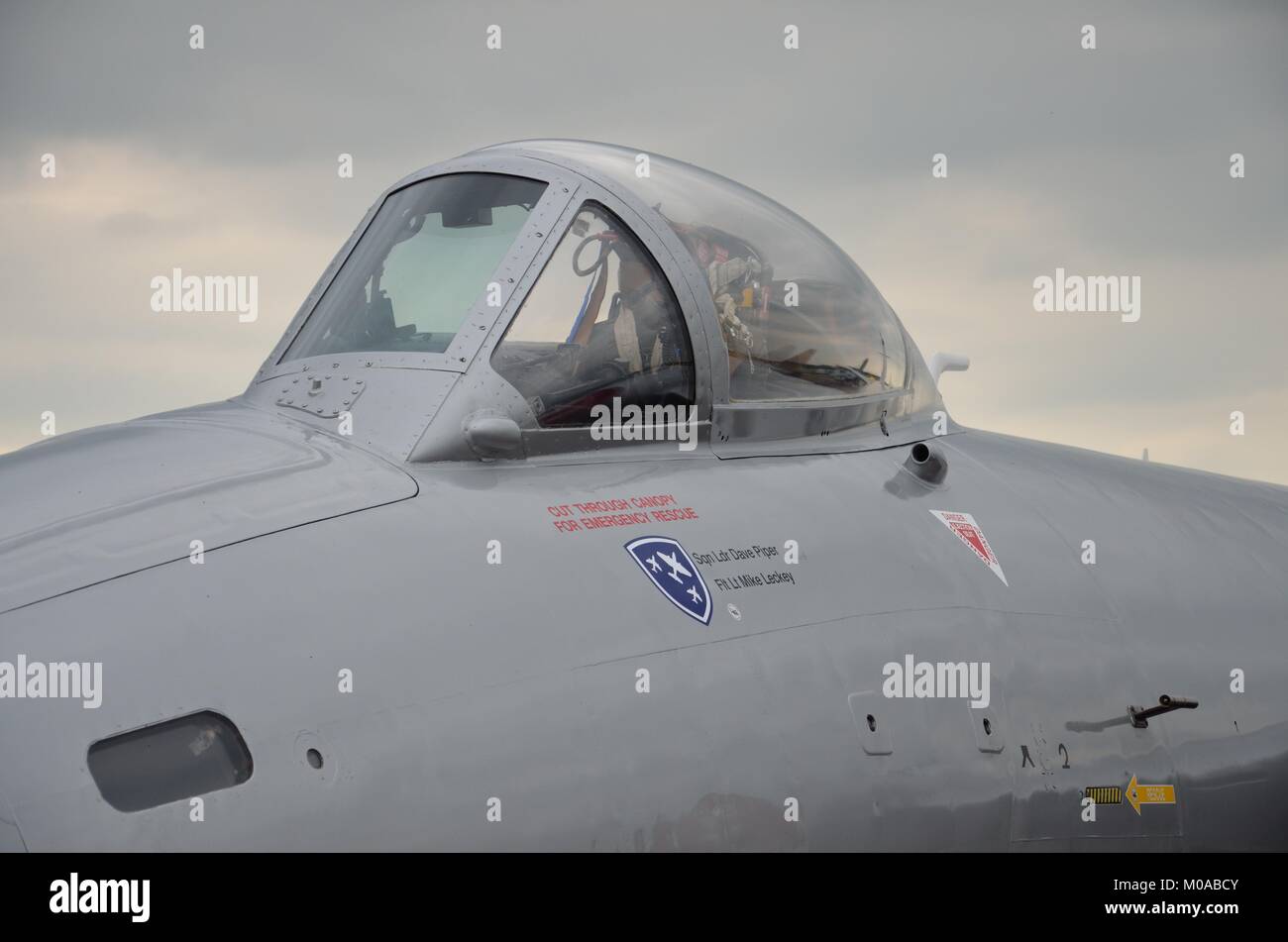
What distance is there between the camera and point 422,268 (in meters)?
6.17

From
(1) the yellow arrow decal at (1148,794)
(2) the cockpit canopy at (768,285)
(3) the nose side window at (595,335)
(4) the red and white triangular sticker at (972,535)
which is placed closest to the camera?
(3) the nose side window at (595,335)

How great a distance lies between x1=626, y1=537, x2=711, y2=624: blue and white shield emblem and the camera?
15.9 ft

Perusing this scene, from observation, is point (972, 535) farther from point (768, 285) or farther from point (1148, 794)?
point (768, 285)

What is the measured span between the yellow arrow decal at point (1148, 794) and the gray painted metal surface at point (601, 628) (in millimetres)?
18

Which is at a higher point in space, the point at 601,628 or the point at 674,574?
the point at 674,574

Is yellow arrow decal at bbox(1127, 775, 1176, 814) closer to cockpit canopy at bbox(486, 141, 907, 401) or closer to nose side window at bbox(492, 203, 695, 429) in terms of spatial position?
cockpit canopy at bbox(486, 141, 907, 401)

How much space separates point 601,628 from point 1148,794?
9.48ft

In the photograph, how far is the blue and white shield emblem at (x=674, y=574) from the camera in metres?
4.84

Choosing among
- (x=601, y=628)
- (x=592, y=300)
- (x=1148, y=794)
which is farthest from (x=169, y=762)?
(x=1148, y=794)

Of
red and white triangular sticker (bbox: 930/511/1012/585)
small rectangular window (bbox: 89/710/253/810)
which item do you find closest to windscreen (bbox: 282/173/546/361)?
small rectangular window (bbox: 89/710/253/810)

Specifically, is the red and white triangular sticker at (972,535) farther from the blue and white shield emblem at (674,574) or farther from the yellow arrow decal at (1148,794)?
the blue and white shield emblem at (674,574)

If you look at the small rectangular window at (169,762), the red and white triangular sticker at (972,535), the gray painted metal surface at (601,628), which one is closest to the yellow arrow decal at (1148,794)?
the gray painted metal surface at (601,628)
